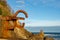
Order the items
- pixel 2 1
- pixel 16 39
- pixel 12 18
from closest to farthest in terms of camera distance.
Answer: pixel 16 39 < pixel 12 18 < pixel 2 1

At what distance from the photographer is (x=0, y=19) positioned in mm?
8289

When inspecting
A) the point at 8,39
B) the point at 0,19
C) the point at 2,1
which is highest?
the point at 2,1

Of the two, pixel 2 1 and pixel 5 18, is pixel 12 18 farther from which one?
pixel 2 1

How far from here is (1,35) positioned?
26.6 ft

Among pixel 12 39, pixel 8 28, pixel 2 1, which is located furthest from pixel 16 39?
pixel 2 1

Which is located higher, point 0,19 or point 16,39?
point 0,19

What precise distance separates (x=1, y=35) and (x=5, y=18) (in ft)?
2.05

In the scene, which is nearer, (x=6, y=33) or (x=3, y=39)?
(x=3, y=39)

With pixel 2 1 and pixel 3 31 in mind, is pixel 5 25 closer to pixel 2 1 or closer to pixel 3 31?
pixel 3 31

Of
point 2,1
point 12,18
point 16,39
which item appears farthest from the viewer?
point 2,1

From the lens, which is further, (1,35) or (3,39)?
(1,35)

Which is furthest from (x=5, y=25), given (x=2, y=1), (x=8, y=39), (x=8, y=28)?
(x=2, y=1)

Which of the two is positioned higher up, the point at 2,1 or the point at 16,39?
the point at 2,1

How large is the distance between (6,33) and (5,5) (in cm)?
5827
